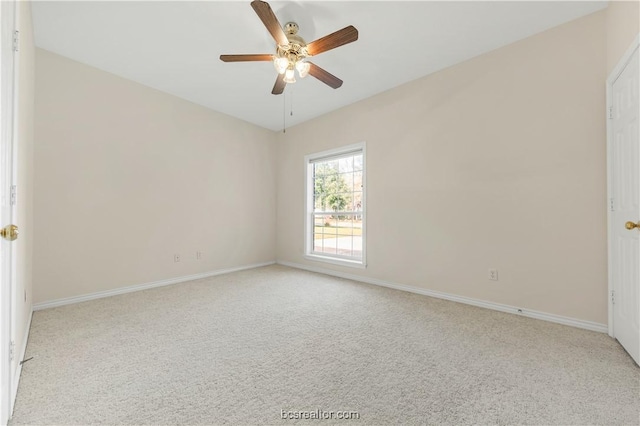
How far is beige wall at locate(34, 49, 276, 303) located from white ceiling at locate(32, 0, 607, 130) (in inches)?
15.3

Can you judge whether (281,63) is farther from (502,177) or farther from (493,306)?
(493,306)

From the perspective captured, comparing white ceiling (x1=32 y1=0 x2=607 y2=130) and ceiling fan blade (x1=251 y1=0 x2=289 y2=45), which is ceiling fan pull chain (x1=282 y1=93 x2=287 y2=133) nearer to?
white ceiling (x1=32 y1=0 x2=607 y2=130)

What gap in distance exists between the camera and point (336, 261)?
4.23m

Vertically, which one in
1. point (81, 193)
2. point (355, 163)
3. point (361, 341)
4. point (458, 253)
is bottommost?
point (361, 341)

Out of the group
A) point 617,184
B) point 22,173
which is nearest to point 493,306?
point 617,184

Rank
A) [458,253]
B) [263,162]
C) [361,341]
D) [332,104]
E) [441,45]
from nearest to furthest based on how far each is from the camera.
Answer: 1. [361,341]
2. [441,45]
3. [458,253]
4. [332,104]
5. [263,162]

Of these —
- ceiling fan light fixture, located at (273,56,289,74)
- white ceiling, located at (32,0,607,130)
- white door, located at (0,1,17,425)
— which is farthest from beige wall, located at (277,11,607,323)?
white door, located at (0,1,17,425)

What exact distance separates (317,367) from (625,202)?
247 cm

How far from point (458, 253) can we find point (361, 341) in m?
1.62

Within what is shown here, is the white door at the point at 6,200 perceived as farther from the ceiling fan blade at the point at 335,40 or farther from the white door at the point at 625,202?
the white door at the point at 625,202

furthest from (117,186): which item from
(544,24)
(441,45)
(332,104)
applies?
(544,24)

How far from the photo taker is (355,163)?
416 centimetres

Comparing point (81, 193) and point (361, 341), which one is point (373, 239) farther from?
point (81, 193)

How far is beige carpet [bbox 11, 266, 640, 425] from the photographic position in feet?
4.33
